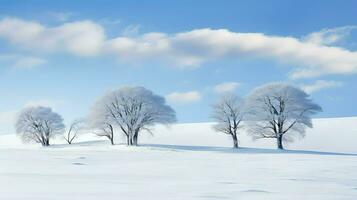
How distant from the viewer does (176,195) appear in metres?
12.0

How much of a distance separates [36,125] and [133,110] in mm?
22560

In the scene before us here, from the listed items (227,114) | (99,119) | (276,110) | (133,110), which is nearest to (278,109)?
(276,110)

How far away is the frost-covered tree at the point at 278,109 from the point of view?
63.2m

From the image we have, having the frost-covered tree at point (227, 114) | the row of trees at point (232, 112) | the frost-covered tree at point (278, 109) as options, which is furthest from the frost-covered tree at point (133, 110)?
the frost-covered tree at point (278, 109)

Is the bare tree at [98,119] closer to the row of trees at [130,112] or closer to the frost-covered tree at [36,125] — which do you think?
the row of trees at [130,112]

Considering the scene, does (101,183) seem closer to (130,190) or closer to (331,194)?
(130,190)

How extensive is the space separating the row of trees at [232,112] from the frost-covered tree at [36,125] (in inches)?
511

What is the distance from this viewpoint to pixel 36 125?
8062cm

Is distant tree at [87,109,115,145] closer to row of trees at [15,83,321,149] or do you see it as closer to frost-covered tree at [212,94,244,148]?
row of trees at [15,83,321,149]

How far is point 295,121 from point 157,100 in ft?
67.4

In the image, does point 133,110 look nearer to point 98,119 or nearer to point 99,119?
point 99,119

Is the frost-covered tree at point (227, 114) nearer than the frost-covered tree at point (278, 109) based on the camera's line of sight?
No

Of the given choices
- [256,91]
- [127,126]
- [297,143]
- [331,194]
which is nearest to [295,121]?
[256,91]

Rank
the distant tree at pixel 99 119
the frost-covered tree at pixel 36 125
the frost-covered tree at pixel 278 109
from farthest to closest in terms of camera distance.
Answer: the frost-covered tree at pixel 36 125 < the distant tree at pixel 99 119 < the frost-covered tree at pixel 278 109
